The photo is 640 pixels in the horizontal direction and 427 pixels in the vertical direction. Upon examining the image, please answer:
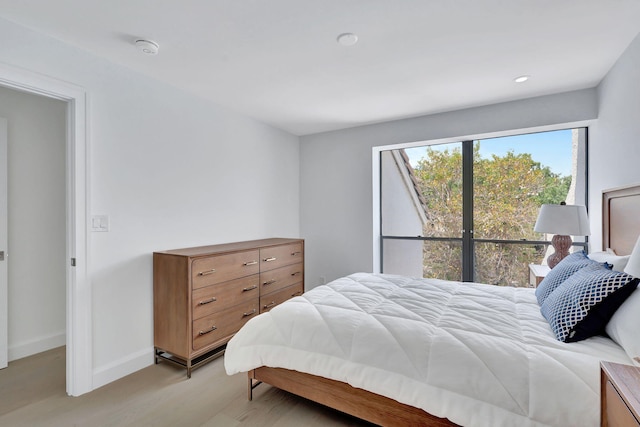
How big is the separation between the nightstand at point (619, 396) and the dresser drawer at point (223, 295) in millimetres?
2361

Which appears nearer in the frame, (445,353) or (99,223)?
(445,353)

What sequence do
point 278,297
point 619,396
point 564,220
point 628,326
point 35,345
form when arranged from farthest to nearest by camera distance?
point 278,297, point 35,345, point 564,220, point 628,326, point 619,396

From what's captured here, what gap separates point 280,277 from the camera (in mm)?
3244

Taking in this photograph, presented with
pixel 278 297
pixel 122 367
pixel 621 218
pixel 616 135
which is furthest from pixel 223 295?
pixel 616 135

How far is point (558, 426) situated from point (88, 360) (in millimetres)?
2768

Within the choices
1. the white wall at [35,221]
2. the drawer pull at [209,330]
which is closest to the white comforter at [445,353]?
the drawer pull at [209,330]

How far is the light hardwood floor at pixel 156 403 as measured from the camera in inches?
70.6

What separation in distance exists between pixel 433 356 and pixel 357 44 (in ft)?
6.47

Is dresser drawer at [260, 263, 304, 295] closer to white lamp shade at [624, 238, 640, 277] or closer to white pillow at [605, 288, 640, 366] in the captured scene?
white pillow at [605, 288, 640, 366]

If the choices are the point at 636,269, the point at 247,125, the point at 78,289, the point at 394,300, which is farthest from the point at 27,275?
the point at 636,269

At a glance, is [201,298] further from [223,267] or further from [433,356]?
[433,356]

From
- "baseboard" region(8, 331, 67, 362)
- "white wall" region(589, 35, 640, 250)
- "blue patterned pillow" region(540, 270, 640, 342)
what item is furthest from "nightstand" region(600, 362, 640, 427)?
"baseboard" region(8, 331, 67, 362)

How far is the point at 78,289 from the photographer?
2.08 metres

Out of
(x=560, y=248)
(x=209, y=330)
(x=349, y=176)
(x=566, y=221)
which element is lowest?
(x=209, y=330)
